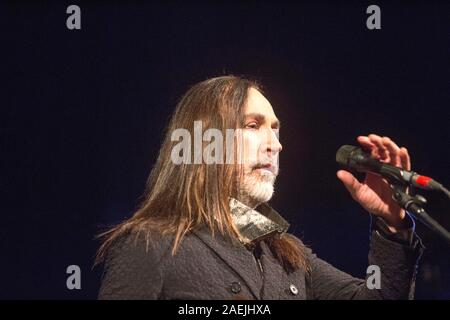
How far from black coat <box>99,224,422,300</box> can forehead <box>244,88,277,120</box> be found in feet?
1.45

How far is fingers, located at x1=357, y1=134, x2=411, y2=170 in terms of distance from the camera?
62.7 inches

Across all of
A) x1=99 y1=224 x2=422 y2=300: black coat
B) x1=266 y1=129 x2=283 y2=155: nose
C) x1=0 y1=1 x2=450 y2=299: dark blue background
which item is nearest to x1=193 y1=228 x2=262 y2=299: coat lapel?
x1=99 y1=224 x2=422 y2=300: black coat

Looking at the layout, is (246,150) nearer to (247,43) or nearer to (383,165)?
(383,165)

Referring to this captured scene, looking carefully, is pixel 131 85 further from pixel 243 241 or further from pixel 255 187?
pixel 243 241

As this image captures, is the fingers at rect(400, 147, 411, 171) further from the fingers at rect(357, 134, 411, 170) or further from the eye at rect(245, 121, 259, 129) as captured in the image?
the eye at rect(245, 121, 259, 129)

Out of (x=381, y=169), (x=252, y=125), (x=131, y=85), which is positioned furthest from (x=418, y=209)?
(x=131, y=85)

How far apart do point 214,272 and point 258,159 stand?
1.36 ft

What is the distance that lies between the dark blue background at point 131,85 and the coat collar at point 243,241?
1097mm

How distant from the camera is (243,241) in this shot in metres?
1.77

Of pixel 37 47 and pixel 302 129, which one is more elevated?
pixel 37 47

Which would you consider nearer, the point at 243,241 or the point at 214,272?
the point at 214,272

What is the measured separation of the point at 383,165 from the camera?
153 centimetres
